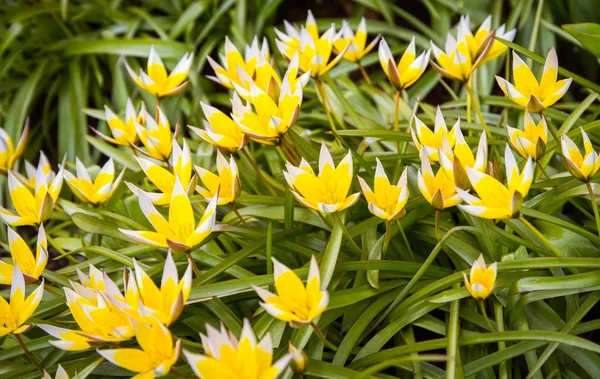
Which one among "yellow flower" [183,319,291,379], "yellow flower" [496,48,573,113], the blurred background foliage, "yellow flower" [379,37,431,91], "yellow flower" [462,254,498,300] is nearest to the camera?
"yellow flower" [183,319,291,379]

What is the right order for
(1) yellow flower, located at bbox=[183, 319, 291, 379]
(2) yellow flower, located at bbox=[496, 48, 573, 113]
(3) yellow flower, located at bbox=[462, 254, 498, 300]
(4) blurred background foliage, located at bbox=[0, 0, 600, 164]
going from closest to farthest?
1. (1) yellow flower, located at bbox=[183, 319, 291, 379]
2. (3) yellow flower, located at bbox=[462, 254, 498, 300]
3. (2) yellow flower, located at bbox=[496, 48, 573, 113]
4. (4) blurred background foliage, located at bbox=[0, 0, 600, 164]

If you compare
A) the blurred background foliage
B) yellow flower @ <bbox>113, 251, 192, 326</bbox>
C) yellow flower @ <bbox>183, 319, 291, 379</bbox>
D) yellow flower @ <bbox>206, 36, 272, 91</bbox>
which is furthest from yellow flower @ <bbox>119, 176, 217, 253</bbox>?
the blurred background foliage

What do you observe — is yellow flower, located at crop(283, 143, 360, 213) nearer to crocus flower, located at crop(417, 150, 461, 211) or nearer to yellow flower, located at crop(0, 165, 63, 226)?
crocus flower, located at crop(417, 150, 461, 211)

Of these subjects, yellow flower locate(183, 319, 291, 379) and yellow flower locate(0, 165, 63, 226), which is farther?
yellow flower locate(0, 165, 63, 226)

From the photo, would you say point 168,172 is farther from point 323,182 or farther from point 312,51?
point 312,51

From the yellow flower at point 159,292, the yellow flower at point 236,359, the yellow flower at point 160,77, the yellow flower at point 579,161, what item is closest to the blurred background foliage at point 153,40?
the yellow flower at point 160,77

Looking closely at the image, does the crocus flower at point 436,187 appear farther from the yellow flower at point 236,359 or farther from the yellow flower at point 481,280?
the yellow flower at point 236,359

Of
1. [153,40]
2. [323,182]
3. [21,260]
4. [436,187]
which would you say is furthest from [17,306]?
[153,40]
